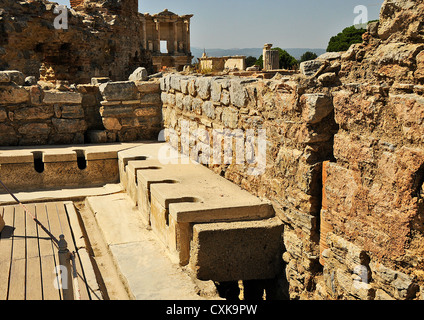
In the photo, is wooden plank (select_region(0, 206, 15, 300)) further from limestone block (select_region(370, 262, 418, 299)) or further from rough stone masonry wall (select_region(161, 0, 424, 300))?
limestone block (select_region(370, 262, 418, 299))

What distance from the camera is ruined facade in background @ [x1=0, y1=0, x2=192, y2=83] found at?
45.3ft

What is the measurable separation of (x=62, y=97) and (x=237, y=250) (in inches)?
178

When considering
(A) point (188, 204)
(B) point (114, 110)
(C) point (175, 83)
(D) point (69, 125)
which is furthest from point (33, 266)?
(B) point (114, 110)

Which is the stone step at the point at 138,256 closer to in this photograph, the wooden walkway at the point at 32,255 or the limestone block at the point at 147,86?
the wooden walkway at the point at 32,255

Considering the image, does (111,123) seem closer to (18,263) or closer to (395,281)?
(18,263)

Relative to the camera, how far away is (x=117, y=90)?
7266 mm

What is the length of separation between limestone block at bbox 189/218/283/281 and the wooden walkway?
37.5 inches

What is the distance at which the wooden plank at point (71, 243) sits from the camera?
354 centimetres

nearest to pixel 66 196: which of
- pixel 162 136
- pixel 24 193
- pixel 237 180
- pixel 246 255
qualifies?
pixel 24 193

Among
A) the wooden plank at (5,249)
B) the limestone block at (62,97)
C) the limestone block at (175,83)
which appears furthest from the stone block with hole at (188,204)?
the limestone block at (62,97)

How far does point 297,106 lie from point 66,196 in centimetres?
Result: 370

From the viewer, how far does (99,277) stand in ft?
13.0

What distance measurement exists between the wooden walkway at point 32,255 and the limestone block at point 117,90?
2.42 metres

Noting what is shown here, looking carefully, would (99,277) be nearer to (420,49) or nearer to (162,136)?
(420,49)
